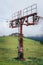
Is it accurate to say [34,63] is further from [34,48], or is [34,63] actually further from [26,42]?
[26,42]

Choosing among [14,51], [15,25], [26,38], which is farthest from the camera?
[26,38]

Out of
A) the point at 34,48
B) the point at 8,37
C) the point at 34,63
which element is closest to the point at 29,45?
the point at 34,48

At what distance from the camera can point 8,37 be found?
71.1m

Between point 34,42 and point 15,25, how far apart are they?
23712 millimetres

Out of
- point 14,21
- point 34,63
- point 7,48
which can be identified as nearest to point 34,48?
point 7,48

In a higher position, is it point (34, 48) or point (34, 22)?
point (34, 22)

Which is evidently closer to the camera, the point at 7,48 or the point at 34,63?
the point at 34,63

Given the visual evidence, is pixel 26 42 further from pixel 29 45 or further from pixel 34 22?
pixel 34 22

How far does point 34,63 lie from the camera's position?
41.9 m

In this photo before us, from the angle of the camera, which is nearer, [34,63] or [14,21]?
[34,63]

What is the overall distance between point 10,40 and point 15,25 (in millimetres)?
21665

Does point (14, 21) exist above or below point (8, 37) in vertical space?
above

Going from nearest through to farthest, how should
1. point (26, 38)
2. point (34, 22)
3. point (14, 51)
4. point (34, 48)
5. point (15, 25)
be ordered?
point (34, 22)
point (15, 25)
point (14, 51)
point (34, 48)
point (26, 38)

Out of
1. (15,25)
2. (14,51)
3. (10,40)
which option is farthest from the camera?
(10,40)
